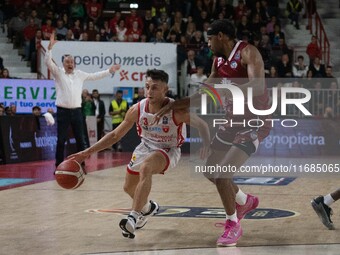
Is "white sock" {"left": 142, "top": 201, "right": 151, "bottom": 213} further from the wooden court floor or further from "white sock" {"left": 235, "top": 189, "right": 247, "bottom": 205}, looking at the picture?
"white sock" {"left": 235, "top": 189, "right": 247, "bottom": 205}

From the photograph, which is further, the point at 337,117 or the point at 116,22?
the point at 116,22

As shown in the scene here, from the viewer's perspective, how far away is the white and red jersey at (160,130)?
776 centimetres

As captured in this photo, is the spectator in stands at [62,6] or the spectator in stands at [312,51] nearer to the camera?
the spectator in stands at [312,51]

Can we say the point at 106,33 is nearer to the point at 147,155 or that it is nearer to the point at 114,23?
the point at 114,23

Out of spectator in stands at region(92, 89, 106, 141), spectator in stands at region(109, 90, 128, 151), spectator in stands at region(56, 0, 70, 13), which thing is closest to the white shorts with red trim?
spectator in stands at region(109, 90, 128, 151)

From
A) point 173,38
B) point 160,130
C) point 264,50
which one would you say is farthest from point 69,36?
point 160,130

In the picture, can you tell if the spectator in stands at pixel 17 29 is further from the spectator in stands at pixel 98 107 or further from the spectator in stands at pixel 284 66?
the spectator in stands at pixel 284 66

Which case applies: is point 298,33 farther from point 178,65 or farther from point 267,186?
point 267,186

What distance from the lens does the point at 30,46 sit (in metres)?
24.0

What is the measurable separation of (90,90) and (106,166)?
21.1 ft

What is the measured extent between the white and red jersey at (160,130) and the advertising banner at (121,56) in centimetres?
1432

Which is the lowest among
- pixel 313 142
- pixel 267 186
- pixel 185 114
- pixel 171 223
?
pixel 313 142

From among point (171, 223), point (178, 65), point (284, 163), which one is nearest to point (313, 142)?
point (284, 163)

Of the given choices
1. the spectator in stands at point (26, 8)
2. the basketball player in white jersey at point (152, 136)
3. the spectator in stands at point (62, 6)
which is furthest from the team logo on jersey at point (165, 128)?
the spectator in stands at point (62, 6)
